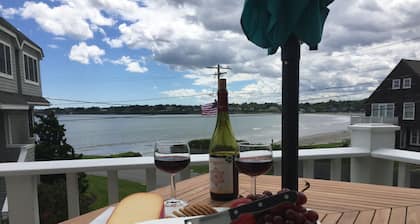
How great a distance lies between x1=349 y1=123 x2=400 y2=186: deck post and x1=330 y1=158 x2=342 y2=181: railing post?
12 centimetres

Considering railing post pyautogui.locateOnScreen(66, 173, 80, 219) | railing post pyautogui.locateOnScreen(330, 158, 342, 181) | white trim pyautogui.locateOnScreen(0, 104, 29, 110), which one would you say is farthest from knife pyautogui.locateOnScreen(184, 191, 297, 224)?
white trim pyautogui.locateOnScreen(0, 104, 29, 110)

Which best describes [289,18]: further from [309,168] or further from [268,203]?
[309,168]

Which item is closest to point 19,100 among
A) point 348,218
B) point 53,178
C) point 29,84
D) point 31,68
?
point 29,84

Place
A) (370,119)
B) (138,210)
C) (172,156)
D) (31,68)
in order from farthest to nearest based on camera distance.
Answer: (31,68), (370,119), (172,156), (138,210)

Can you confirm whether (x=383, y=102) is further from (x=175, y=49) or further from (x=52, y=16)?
(x=52, y=16)

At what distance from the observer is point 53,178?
11.5 feet

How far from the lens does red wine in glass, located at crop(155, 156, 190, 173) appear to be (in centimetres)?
94

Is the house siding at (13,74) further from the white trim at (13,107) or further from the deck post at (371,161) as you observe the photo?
the deck post at (371,161)

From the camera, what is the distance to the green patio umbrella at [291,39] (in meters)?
0.85

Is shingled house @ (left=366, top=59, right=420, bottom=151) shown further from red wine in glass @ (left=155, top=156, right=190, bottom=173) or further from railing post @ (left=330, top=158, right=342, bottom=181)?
red wine in glass @ (left=155, top=156, right=190, bottom=173)

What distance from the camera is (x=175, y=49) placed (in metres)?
4.16

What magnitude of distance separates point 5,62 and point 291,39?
21.1ft

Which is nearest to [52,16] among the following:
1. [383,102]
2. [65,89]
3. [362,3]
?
[65,89]

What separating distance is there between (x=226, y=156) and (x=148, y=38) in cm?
409
